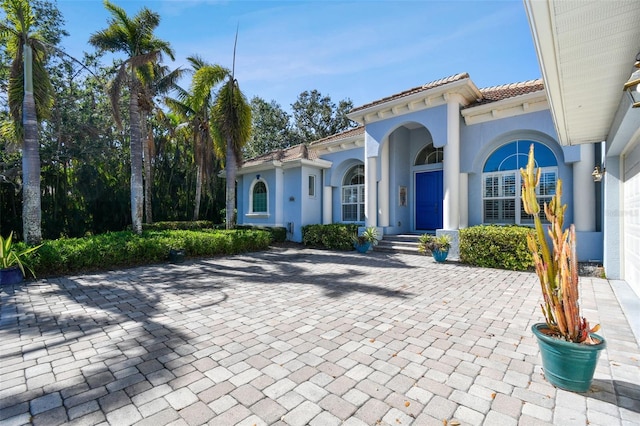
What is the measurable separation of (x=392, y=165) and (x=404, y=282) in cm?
691

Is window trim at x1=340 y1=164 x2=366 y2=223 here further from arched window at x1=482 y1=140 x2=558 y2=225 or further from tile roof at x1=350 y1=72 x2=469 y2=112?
arched window at x1=482 y1=140 x2=558 y2=225

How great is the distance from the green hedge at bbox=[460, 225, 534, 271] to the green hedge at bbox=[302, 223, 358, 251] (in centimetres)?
436

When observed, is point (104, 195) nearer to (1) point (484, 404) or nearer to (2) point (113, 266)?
(2) point (113, 266)

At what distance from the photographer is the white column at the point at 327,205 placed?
1462 centimetres

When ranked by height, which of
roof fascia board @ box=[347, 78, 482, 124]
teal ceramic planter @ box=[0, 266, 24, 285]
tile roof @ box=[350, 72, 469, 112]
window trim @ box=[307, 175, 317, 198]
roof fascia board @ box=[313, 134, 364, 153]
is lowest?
teal ceramic planter @ box=[0, 266, 24, 285]

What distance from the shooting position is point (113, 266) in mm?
8359

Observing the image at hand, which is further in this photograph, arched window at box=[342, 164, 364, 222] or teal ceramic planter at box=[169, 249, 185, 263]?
arched window at box=[342, 164, 364, 222]

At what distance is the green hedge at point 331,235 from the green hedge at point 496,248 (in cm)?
436

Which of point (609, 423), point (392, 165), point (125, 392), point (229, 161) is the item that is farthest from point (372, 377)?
point (229, 161)

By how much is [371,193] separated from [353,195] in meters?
2.47

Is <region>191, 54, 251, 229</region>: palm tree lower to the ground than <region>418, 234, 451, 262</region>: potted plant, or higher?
higher

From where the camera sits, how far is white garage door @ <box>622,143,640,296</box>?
16.6 ft

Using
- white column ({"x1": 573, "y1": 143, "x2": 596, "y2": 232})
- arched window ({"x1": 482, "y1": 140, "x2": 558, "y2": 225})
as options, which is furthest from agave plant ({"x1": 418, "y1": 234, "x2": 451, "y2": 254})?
white column ({"x1": 573, "y1": 143, "x2": 596, "y2": 232})

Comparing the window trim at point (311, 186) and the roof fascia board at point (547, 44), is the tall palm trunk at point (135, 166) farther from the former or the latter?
the roof fascia board at point (547, 44)
